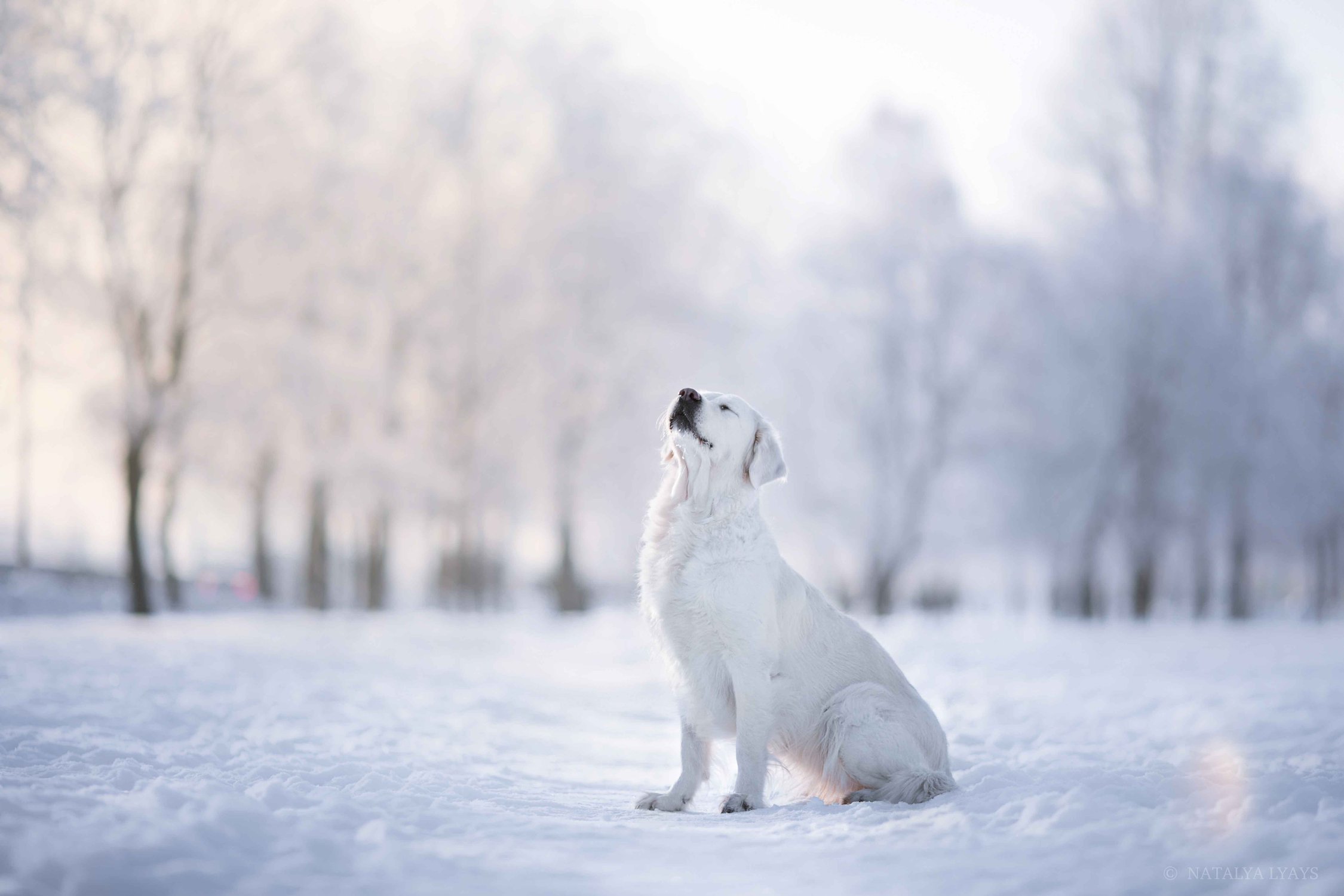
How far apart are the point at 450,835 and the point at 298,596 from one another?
79.6ft

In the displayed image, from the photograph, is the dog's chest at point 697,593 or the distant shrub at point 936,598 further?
the distant shrub at point 936,598

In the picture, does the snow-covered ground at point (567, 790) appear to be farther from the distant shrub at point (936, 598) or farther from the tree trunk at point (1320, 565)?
the distant shrub at point (936, 598)

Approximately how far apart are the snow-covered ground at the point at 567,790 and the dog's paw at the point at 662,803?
0.13m

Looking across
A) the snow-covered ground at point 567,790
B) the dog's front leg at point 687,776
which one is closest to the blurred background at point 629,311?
the snow-covered ground at point 567,790

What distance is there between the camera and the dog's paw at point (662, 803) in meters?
4.04

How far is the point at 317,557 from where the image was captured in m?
18.5

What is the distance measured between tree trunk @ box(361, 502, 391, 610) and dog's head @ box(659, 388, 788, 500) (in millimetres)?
16033

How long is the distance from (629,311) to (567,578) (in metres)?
6.21

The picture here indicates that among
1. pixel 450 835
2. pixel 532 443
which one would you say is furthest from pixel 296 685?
pixel 532 443

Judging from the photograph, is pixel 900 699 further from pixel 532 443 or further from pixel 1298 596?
pixel 1298 596

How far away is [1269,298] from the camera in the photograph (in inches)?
868

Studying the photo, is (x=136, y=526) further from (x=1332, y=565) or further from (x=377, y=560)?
(x=1332, y=565)

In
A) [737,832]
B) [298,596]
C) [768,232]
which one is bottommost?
[298,596]

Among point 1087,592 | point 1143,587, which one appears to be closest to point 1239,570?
point 1143,587
